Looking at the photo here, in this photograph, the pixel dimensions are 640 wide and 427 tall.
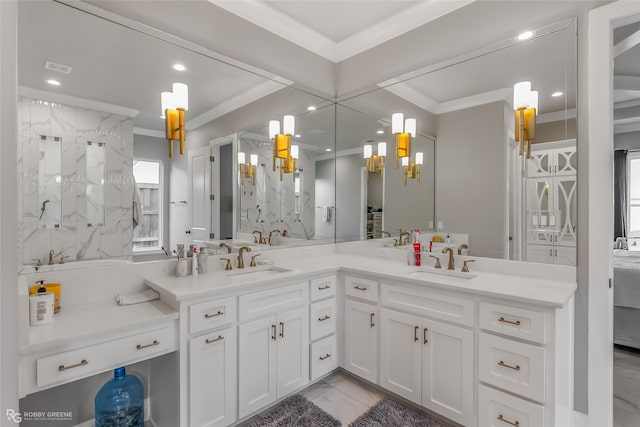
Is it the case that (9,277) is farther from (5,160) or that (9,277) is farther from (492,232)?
(492,232)

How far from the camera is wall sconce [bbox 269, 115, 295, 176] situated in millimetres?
2801

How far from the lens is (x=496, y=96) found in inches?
86.4

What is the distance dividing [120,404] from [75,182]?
1277 mm

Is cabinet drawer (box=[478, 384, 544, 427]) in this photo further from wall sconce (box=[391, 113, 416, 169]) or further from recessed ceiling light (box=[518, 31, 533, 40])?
recessed ceiling light (box=[518, 31, 533, 40])

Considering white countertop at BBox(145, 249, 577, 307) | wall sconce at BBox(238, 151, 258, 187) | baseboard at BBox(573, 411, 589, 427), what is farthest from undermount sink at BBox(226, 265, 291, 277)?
baseboard at BBox(573, 411, 589, 427)

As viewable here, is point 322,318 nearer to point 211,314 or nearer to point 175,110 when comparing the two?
point 211,314

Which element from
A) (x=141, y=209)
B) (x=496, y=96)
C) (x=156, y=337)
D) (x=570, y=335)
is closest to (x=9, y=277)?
(x=156, y=337)

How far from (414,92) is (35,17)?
8.13 ft

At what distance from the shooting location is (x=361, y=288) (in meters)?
2.35

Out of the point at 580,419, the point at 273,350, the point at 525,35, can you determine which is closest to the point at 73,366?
the point at 273,350

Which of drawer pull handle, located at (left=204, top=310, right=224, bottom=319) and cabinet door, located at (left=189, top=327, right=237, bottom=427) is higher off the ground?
drawer pull handle, located at (left=204, top=310, right=224, bottom=319)

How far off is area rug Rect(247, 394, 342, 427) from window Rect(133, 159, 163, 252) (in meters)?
1.29

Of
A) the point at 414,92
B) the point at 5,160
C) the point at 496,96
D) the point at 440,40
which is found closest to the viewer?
the point at 5,160

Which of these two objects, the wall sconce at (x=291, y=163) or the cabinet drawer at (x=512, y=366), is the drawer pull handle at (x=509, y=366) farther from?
the wall sconce at (x=291, y=163)
